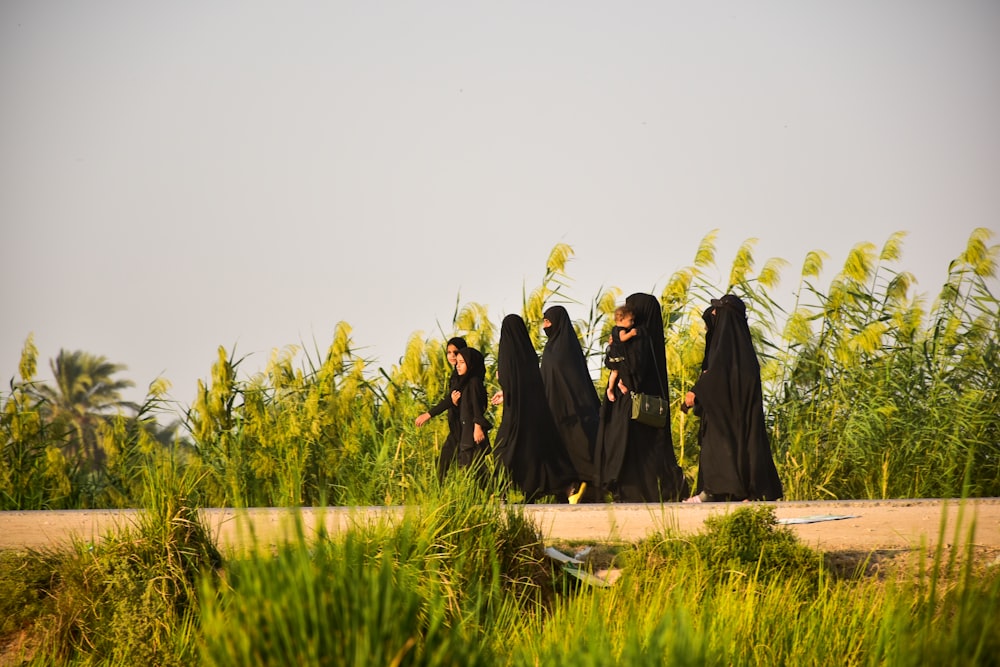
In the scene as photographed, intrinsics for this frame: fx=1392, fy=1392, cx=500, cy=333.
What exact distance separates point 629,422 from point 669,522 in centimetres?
301

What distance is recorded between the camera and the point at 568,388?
13.7m

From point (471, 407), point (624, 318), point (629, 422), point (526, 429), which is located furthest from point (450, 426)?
point (624, 318)

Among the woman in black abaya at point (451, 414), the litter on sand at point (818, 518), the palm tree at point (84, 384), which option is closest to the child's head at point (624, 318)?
the woman in black abaya at point (451, 414)

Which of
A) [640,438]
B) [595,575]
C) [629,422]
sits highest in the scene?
[629,422]

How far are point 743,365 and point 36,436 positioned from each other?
697 centimetres

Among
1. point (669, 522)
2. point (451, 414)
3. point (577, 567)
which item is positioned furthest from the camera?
point (451, 414)

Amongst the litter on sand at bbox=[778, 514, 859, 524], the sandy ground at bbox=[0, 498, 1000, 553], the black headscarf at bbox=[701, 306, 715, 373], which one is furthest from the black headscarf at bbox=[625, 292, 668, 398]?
the litter on sand at bbox=[778, 514, 859, 524]

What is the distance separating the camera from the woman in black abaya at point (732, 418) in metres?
12.4

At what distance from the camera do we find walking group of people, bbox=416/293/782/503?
41.0ft

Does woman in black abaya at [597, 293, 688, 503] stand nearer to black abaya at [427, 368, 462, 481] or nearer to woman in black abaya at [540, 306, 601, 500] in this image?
woman in black abaya at [540, 306, 601, 500]

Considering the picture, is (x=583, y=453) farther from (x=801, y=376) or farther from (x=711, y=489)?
(x=801, y=376)

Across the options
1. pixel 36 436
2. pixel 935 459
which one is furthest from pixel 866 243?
pixel 36 436

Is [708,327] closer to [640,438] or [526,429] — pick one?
[640,438]

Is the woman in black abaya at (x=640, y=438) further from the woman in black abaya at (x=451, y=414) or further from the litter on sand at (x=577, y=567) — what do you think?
the litter on sand at (x=577, y=567)
